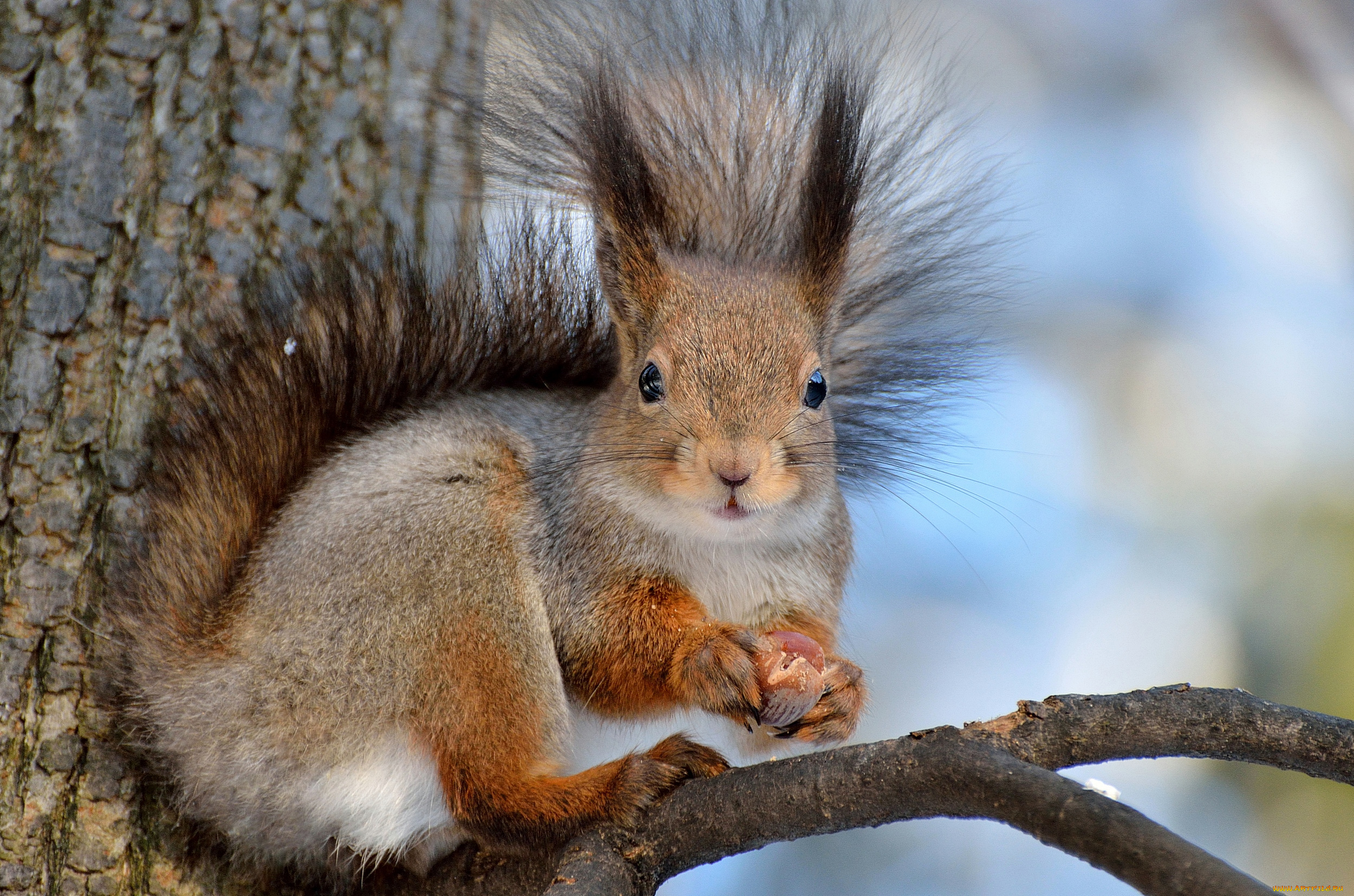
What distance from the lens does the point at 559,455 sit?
1811 mm

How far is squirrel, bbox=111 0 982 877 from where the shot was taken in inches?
56.2

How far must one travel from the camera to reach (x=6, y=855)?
137 centimetres

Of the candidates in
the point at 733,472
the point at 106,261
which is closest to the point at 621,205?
the point at 733,472

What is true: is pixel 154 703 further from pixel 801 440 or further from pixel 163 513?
pixel 801 440

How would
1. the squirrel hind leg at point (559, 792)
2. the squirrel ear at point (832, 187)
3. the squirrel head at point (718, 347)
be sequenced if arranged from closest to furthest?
the squirrel hind leg at point (559, 792)
the squirrel head at point (718, 347)
the squirrel ear at point (832, 187)

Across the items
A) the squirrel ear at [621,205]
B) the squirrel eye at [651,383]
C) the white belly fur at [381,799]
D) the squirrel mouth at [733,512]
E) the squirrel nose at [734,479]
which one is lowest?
the white belly fur at [381,799]

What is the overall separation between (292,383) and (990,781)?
3.80 feet

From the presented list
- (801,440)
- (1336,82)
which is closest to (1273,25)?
(1336,82)

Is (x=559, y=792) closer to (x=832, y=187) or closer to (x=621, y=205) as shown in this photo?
(x=621, y=205)

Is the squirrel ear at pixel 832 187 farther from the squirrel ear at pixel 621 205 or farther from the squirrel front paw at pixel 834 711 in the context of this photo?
the squirrel front paw at pixel 834 711

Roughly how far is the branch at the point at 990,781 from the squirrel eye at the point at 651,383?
0.70 metres

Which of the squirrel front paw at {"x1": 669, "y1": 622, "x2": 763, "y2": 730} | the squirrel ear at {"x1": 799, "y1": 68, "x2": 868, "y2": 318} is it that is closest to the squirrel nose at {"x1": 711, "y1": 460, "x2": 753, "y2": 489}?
the squirrel front paw at {"x1": 669, "y1": 622, "x2": 763, "y2": 730}

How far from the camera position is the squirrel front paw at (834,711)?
1.55 m

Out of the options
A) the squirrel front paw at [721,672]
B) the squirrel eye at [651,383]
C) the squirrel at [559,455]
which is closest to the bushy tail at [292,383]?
the squirrel at [559,455]
